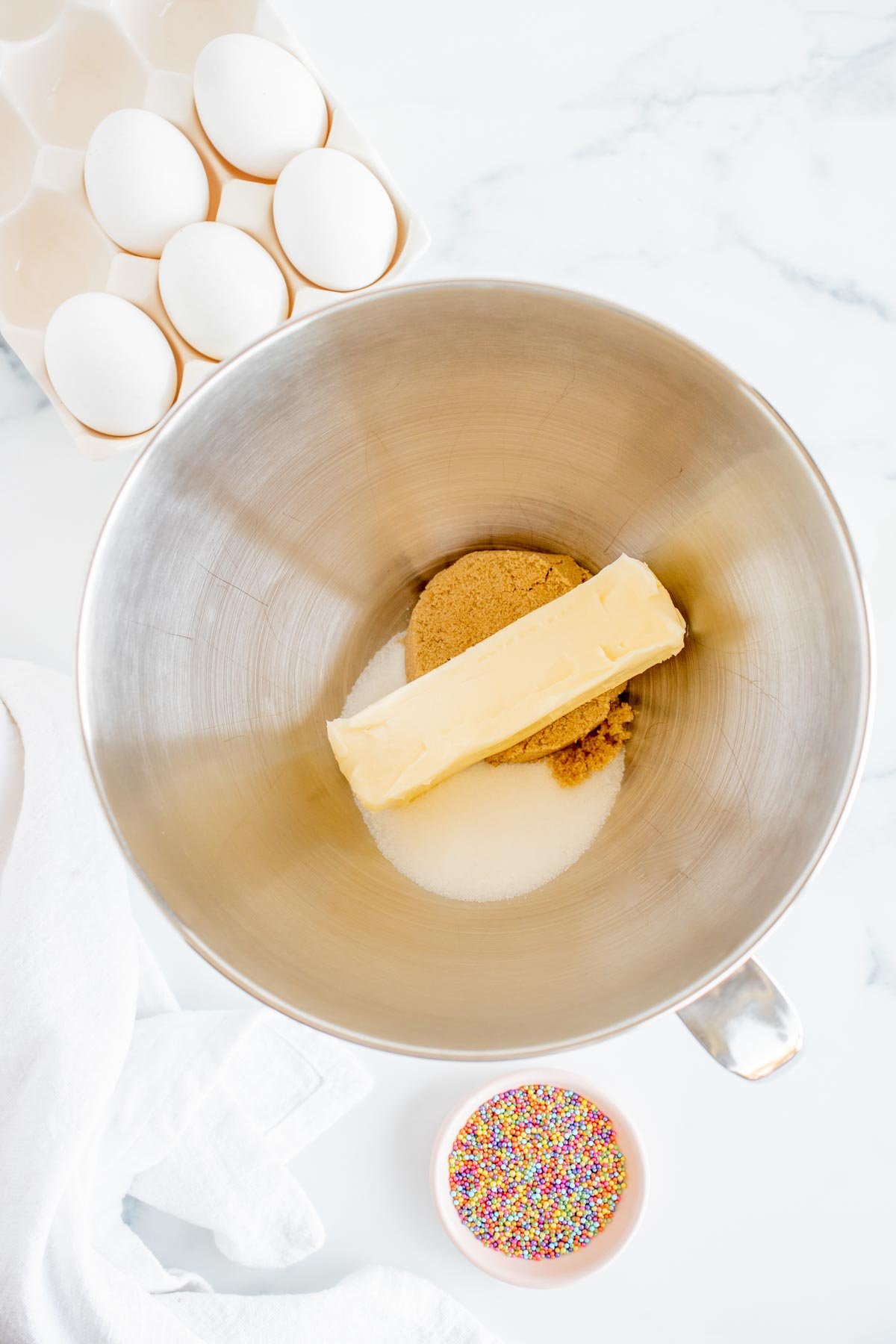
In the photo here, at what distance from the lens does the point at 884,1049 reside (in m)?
0.99

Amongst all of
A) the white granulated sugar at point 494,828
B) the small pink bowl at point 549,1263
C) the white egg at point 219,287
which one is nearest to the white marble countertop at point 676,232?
the small pink bowl at point 549,1263

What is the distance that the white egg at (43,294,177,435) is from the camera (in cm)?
83

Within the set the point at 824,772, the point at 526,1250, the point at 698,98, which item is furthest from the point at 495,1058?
the point at 698,98

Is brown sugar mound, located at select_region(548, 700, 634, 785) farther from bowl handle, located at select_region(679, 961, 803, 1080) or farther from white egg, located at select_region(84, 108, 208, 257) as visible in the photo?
white egg, located at select_region(84, 108, 208, 257)

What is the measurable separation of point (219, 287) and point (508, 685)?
0.41 metres

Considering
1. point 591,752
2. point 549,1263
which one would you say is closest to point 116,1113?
point 549,1263

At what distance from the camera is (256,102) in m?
0.83

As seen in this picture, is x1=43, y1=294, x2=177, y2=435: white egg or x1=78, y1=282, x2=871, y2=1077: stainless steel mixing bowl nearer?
x1=78, y1=282, x2=871, y2=1077: stainless steel mixing bowl

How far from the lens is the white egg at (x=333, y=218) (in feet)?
2.70

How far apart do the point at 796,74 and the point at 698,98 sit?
97 mm

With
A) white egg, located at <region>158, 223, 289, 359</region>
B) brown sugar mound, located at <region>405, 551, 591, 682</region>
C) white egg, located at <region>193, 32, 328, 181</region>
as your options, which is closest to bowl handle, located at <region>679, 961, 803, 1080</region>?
brown sugar mound, located at <region>405, 551, 591, 682</region>

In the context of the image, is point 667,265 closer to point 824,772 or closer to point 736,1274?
point 824,772

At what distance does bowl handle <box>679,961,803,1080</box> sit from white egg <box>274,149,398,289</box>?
65 cm

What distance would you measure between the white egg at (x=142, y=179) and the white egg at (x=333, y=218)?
84mm
